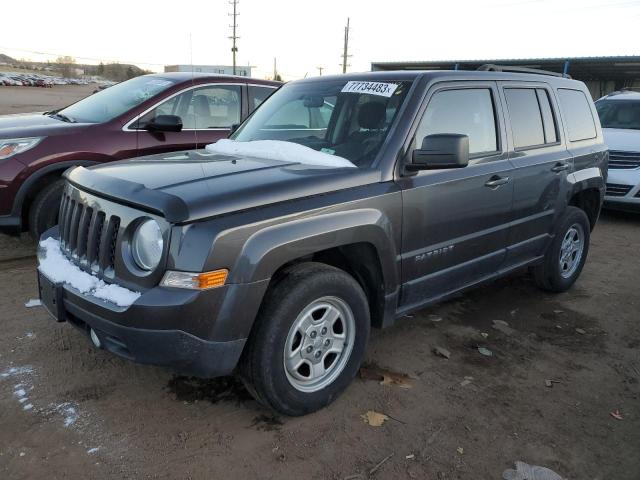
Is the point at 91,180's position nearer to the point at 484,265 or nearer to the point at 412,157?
the point at 412,157

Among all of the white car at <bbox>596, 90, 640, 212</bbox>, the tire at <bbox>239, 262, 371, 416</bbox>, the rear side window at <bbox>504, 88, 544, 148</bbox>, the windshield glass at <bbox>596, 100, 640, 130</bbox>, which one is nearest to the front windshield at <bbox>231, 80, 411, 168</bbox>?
the tire at <bbox>239, 262, 371, 416</bbox>

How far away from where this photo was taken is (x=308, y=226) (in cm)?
274

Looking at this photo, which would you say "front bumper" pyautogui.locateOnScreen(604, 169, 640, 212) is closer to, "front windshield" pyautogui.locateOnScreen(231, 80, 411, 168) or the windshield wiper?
"front windshield" pyautogui.locateOnScreen(231, 80, 411, 168)

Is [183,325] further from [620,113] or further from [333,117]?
[620,113]

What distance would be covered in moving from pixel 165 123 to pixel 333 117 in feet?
7.42

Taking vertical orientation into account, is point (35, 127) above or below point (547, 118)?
below

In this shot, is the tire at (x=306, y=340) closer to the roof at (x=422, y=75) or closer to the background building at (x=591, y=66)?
the roof at (x=422, y=75)

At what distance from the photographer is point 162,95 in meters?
5.70

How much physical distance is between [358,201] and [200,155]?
126cm

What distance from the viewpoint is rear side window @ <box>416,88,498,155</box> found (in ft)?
11.5

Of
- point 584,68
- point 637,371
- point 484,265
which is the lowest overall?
point 637,371

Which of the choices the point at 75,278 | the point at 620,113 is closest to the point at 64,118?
the point at 75,278

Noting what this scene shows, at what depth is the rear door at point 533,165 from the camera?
411 centimetres

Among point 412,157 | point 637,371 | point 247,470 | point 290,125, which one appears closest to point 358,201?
point 412,157
